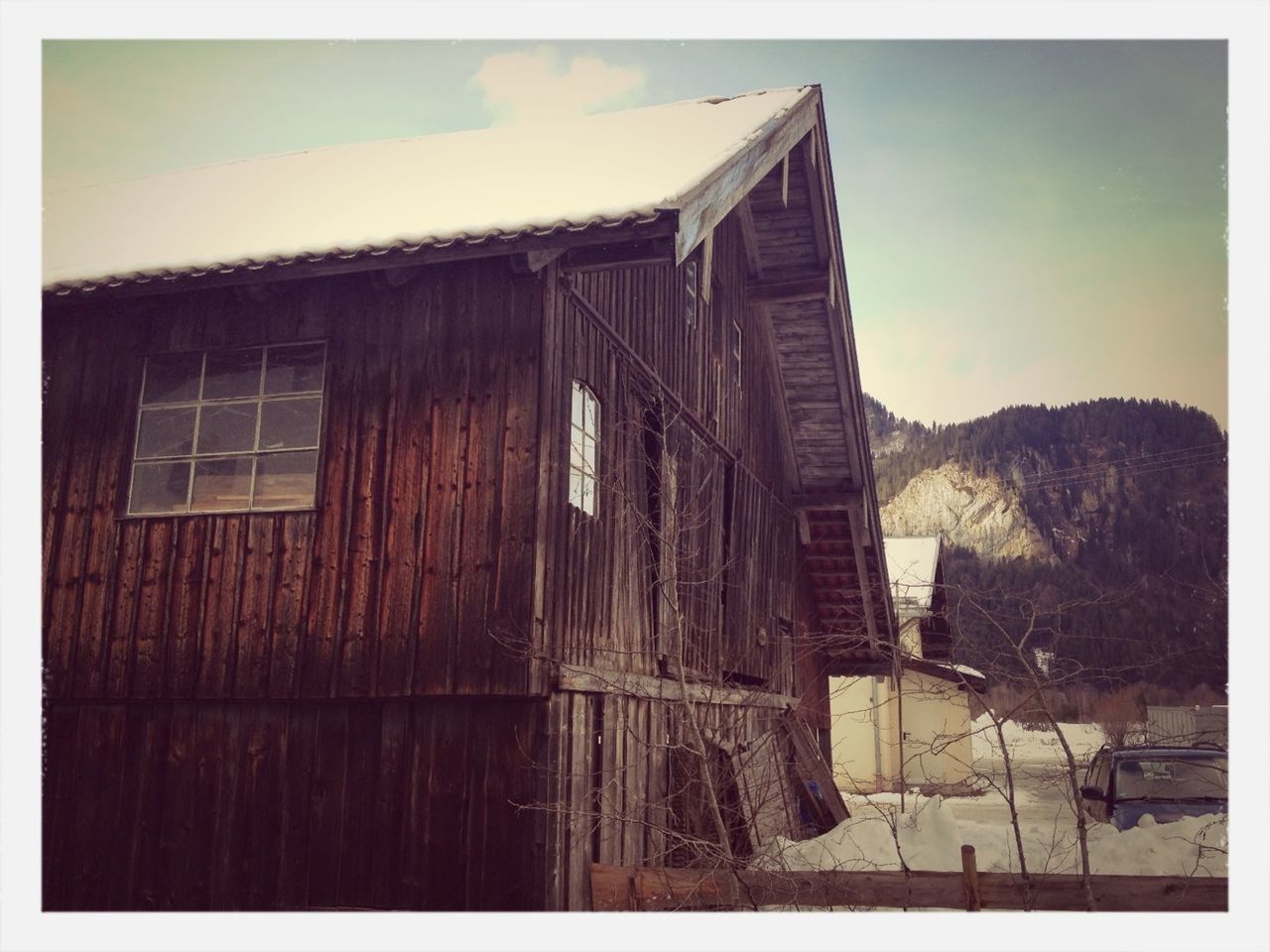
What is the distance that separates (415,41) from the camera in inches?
334

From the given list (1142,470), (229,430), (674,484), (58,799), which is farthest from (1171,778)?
(58,799)

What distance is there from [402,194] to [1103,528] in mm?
16887

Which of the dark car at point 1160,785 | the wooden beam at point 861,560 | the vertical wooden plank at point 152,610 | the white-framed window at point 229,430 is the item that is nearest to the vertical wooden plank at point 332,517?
the white-framed window at point 229,430

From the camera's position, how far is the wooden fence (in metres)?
6.57

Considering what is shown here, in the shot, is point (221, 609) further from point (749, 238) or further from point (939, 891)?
point (749, 238)

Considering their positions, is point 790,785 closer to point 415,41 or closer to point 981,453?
point 415,41

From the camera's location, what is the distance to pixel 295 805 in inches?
312

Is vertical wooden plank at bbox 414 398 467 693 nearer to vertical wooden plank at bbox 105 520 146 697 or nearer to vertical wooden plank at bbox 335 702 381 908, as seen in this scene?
vertical wooden plank at bbox 335 702 381 908

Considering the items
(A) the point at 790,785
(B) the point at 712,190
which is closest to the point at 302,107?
(B) the point at 712,190

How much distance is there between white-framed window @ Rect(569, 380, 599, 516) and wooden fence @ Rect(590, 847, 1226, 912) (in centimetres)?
299

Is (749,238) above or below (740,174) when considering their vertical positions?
above

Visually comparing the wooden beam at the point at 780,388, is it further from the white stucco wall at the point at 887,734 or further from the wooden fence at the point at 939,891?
the white stucco wall at the point at 887,734

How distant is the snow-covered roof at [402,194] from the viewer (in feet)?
24.4
